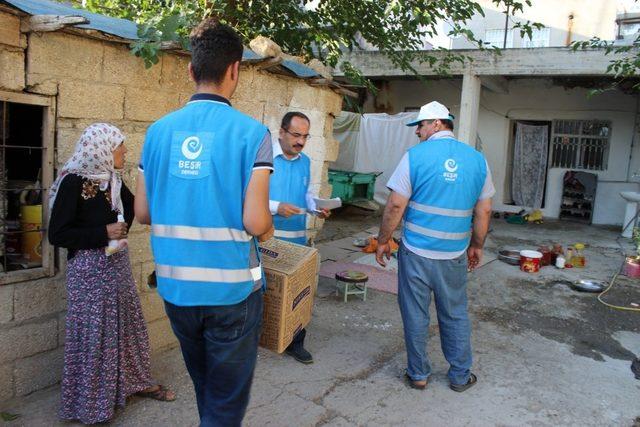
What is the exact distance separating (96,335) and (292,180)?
5.32 feet

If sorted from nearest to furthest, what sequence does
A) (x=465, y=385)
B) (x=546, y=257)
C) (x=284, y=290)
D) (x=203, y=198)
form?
(x=203, y=198) < (x=284, y=290) < (x=465, y=385) < (x=546, y=257)

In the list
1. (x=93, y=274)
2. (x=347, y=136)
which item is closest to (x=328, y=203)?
(x=93, y=274)

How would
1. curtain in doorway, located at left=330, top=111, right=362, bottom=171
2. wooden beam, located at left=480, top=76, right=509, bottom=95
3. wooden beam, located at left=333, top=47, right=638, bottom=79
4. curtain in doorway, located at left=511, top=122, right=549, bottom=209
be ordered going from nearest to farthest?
wooden beam, located at left=333, top=47, right=638, bottom=79, wooden beam, located at left=480, top=76, right=509, bottom=95, curtain in doorway, located at left=330, top=111, right=362, bottom=171, curtain in doorway, located at left=511, top=122, right=549, bottom=209

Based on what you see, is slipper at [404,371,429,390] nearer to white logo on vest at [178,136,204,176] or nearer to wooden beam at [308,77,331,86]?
white logo on vest at [178,136,204,176]

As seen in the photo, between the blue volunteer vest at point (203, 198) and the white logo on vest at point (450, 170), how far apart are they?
182 centimetres

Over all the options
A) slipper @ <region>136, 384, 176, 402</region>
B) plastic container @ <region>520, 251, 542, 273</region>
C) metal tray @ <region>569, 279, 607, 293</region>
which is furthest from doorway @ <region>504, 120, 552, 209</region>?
slipper @ <region>136, 384, 176, 402</region>

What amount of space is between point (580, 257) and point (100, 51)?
7.17 meters

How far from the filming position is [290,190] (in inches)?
146

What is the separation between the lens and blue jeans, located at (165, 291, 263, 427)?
189cm

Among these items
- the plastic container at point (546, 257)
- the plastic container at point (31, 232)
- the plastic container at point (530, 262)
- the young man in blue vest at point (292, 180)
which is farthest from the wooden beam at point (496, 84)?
the plastic container at point (31, 232)

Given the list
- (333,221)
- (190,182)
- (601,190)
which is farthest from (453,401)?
(601,190)

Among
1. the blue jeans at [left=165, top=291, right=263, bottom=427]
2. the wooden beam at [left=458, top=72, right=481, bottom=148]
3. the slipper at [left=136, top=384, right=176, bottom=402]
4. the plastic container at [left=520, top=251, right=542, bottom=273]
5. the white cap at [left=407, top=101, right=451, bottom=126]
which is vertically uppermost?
the wooden beam at [left=458, top=72, right=481, bottom=148]

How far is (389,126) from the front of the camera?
1232 cm

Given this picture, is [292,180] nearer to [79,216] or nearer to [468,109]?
[79,216]
